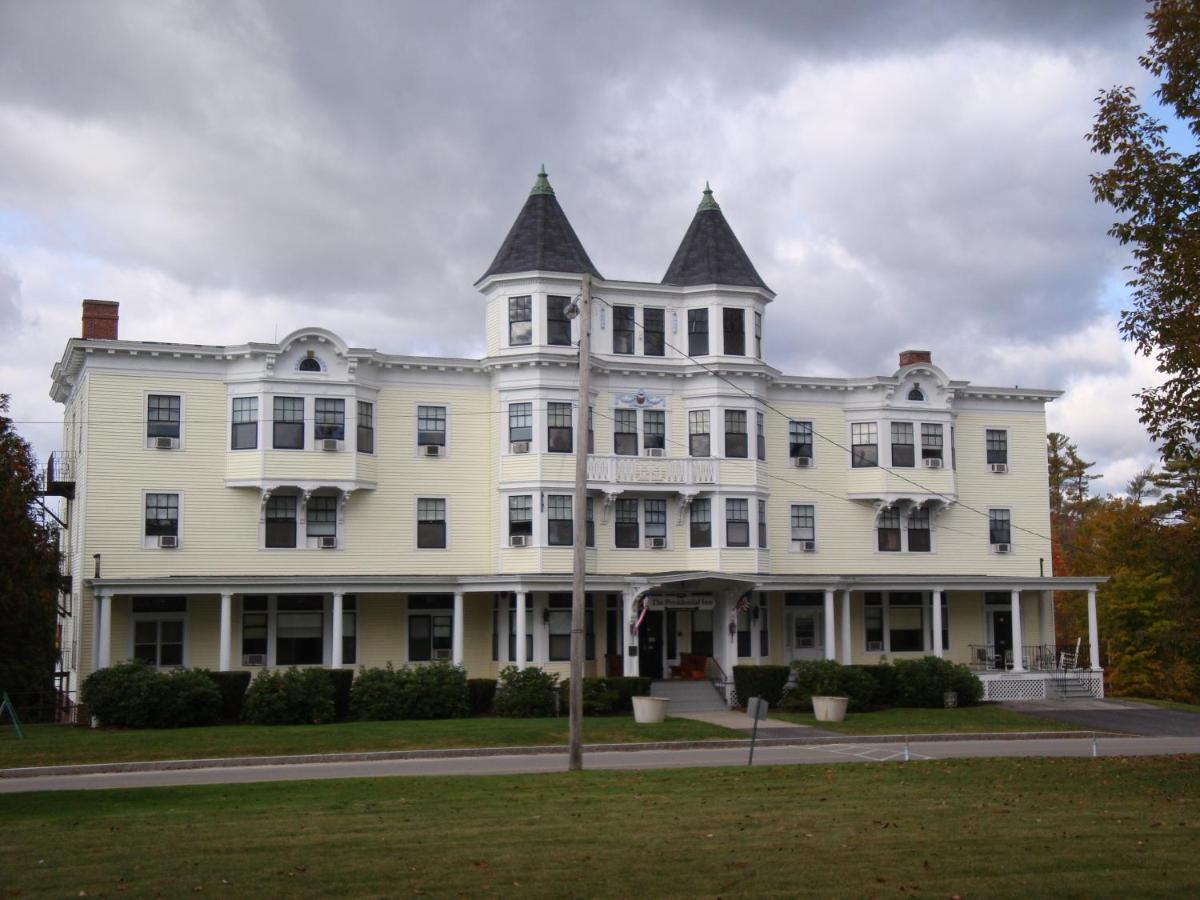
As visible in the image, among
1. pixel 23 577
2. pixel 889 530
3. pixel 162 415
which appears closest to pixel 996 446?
pixel 889 530

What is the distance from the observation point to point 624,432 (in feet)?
138

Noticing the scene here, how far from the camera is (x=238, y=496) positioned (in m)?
38.8

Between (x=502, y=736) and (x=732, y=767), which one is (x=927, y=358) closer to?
(x=502, y=736)

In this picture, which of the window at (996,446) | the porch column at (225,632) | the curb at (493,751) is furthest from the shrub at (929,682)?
the porch column at (225,632)

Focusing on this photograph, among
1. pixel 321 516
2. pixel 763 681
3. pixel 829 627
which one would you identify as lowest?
pixel 763 681

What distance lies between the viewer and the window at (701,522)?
42.2 m

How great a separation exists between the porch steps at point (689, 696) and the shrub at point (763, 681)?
1097 millimetres

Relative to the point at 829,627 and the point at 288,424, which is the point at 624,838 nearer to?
the point at 288,424

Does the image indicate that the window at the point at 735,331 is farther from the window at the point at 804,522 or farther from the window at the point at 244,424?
the window at the point at 244,424

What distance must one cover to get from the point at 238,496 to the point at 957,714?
841 inches

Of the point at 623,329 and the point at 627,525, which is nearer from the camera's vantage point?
the point at 627,525

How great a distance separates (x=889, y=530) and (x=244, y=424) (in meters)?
21.4

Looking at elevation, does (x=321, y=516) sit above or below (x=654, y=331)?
below

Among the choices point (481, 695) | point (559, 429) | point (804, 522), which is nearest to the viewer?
point (481, 695)
